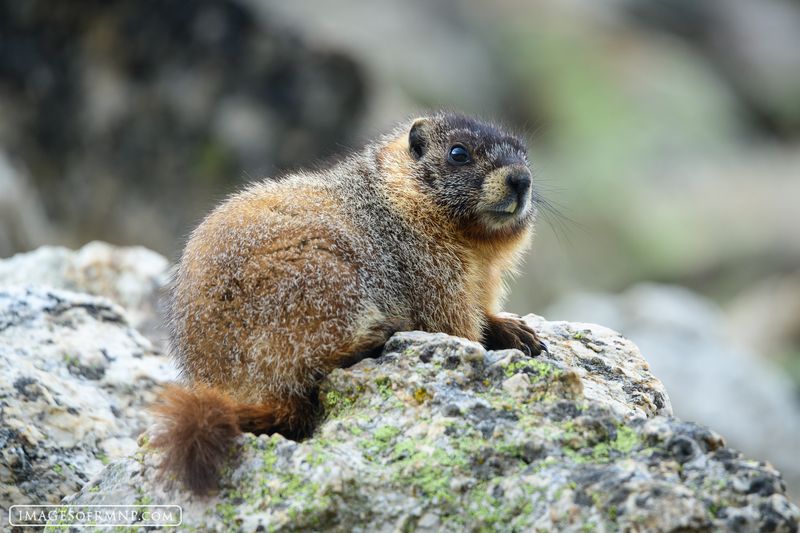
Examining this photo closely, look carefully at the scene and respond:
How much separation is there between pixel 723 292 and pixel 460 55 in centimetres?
904

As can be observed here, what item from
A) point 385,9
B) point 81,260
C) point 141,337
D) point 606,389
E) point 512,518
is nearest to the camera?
point 512,518

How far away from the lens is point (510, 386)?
4910 millimetres

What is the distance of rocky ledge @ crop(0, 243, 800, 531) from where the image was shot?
4.03m

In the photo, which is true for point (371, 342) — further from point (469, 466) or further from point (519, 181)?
point (519, 181)

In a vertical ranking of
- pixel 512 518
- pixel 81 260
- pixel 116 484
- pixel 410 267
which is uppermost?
pixel 81 260

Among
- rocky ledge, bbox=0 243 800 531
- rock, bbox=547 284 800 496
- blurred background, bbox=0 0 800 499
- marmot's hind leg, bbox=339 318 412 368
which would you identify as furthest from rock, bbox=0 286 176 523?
rock, bbox=547 284 800 496

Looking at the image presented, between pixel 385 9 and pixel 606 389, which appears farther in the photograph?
pixel 385 9

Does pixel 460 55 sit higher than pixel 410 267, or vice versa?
pixel 460 55

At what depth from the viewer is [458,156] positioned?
22.1 feet

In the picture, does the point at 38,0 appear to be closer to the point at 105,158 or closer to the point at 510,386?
the point at 105,158

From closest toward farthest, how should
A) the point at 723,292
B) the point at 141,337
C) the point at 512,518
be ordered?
1. the point at 512,518
2. the point at 141,337
3. the point at 723,292

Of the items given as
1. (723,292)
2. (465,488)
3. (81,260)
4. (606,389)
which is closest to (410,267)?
(606,389)

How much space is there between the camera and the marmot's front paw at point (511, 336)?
20.1 ft

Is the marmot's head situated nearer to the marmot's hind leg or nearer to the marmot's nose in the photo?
the marmot's nose
